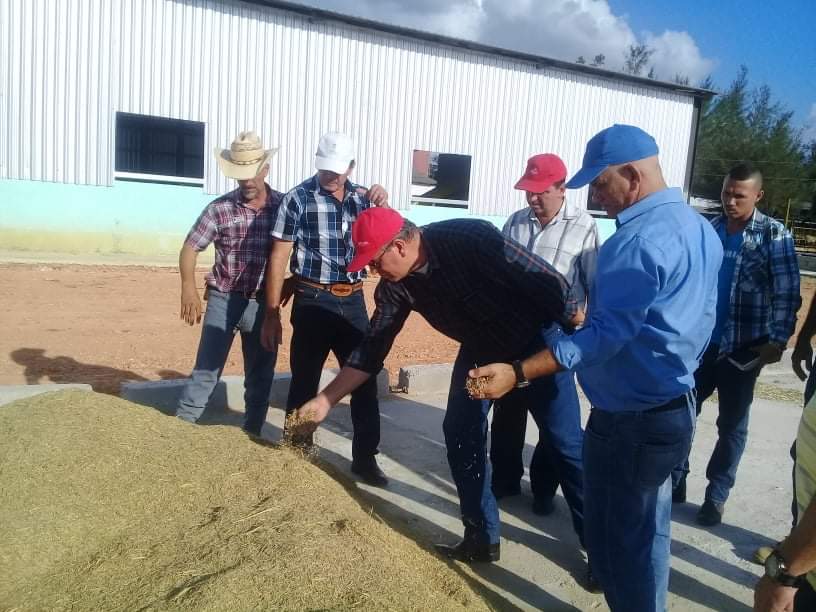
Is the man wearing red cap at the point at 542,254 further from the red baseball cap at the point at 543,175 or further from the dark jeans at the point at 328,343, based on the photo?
the dark jeans at the point at 328,343

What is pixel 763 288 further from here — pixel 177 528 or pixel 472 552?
pixel 177 528

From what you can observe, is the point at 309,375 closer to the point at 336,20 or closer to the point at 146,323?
the point at 146,323

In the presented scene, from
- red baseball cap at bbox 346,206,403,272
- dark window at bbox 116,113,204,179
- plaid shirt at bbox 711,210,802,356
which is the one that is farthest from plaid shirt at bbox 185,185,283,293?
dark window at bbox 116,113,204,179

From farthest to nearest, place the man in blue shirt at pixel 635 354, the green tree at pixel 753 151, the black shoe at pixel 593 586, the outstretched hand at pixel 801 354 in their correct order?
1. the green tree at pixel 753 151
2. the outstretched hand at pixel 801 354
3. the black shoe at pixel 593 586
4. the man in blue shirt at pixel 635 354

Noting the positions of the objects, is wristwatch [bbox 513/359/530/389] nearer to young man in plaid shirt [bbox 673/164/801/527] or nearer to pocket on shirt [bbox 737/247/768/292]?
young man in plaid shirt [bbox 673/164/801/527]

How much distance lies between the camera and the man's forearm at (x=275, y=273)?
4.31 metres

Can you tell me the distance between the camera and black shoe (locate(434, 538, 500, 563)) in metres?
3.45

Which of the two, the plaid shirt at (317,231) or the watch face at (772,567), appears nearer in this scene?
the watch face at (772,567)

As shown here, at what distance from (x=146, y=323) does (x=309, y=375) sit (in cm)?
→ 502

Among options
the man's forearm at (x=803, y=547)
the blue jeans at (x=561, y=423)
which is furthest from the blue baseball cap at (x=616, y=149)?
the man's forearm at (x=803, y=547)

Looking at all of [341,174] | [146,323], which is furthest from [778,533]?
[146,323]

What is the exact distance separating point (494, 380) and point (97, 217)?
1451cm

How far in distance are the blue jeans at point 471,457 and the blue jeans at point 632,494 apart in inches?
32.4

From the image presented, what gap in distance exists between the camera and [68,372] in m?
6.43
